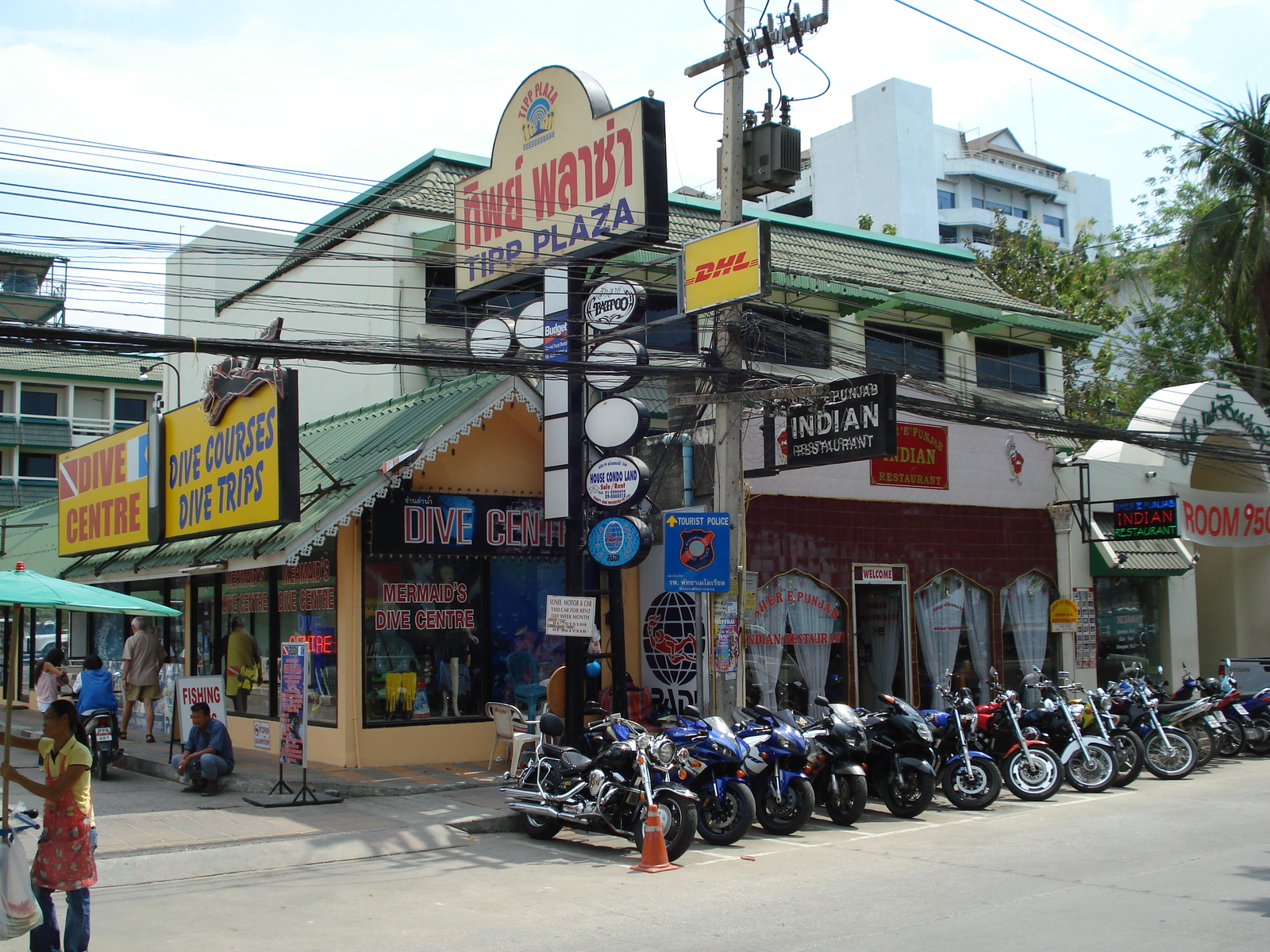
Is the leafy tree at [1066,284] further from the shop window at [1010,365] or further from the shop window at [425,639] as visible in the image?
the shop window at [425,639]

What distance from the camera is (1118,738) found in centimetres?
1478

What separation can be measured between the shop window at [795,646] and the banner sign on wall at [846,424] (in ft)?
9.74

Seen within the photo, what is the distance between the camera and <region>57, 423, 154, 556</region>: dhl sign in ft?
59.2

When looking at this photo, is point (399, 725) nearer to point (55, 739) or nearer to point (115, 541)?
point (115, 541)

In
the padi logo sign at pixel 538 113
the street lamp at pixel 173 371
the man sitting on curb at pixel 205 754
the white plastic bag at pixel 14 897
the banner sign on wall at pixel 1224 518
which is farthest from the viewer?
the banner sign on wall at pixel 1224 518

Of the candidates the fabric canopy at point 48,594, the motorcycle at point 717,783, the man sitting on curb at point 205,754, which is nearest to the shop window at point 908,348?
the motorcycle at point 717,783

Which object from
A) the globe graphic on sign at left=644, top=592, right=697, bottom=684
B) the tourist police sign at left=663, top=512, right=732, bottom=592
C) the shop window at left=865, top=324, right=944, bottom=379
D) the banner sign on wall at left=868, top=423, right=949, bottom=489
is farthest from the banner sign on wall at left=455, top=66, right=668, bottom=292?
the shop window at left=865, top=324, right=944, bottom=379

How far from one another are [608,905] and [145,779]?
9175 mm

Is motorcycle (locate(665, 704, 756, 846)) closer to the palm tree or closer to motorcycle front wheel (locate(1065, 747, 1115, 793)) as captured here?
motorcycle front wheel (locate(1065, 747, 1115, 793))

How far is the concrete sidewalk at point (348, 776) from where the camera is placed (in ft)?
43.5

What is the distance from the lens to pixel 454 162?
885 inches

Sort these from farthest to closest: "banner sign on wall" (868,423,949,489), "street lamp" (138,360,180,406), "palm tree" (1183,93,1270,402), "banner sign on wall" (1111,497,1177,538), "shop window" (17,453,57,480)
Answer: "shop window" (17,453,57,480) < "palm tree" (1183,93,1270,402) < "street lamp" (138,360,180,406) < "banner sign on wall" (1111,497,1177,538) < "banner sign on wall" (868,423,949,489)

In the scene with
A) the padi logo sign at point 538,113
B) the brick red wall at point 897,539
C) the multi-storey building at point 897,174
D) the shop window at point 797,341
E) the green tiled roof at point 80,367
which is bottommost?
the brick red wall at point 897,539

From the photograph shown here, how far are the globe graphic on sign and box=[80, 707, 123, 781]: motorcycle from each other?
730 cm
